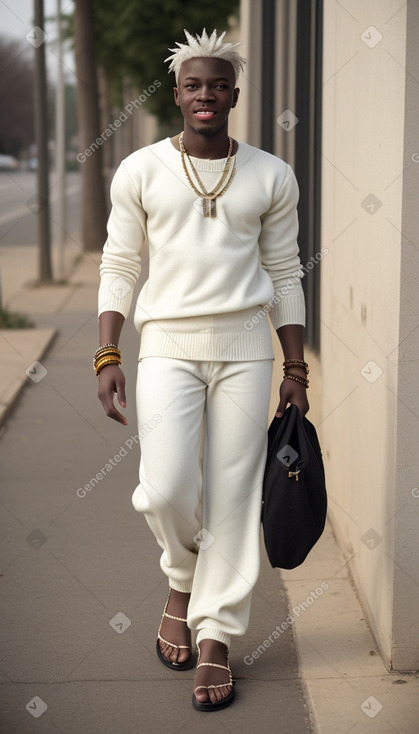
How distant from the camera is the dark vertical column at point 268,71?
12.2 metres

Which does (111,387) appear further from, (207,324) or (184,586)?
(184,586)

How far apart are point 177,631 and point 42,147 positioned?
42.2ft

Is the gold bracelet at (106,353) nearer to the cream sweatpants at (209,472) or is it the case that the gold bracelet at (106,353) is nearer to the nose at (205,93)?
the cream sweatpants at (209,472)

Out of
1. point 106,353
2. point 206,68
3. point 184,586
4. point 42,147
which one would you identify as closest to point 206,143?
point 206,68

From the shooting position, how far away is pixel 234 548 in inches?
147

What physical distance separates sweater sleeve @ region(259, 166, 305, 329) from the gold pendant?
23 cm

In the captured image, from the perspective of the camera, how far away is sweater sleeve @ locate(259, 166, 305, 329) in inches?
147

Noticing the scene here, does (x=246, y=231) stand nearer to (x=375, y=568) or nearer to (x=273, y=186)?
(x=273, y=186)

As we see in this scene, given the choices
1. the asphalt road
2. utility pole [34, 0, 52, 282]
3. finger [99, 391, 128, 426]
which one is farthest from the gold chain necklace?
utility pole [34, 0, 52, 282]

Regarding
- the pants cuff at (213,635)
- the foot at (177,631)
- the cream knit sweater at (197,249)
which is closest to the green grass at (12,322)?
the foot at (177,631)

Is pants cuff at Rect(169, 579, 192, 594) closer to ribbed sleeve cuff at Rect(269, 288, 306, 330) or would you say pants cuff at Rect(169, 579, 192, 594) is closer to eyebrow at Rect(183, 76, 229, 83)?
ribbed sleeve cuff at Rect(269, 288, 306, 330)

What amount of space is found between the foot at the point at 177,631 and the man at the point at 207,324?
148mm

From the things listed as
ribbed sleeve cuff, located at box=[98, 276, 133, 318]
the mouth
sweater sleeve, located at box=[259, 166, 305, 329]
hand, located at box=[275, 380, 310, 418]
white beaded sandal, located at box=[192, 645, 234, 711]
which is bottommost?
white beaded sandal, located at box=[192, 645, 234, 711]

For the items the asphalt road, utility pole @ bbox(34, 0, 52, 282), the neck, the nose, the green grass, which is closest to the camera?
the nose
